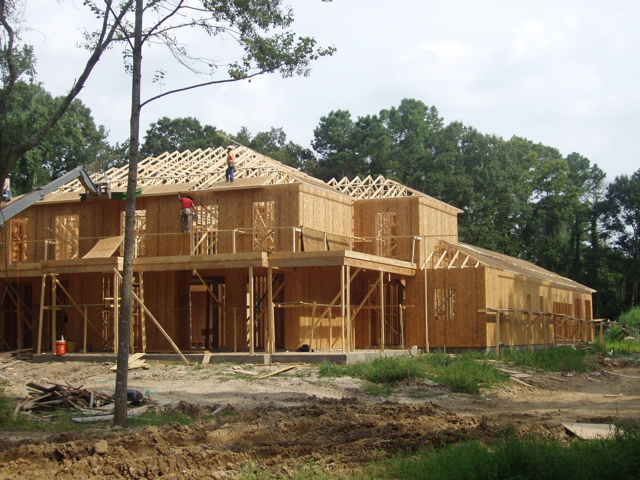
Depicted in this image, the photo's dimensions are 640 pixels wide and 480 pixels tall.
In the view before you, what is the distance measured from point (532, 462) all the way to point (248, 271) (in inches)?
658

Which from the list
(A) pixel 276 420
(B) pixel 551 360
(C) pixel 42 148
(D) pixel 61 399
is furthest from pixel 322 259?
(C) pixel 42 148

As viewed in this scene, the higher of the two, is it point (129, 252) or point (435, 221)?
point (435, 221)

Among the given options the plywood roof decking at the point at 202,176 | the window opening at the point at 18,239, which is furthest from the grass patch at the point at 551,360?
the window opening at the point at 18,239

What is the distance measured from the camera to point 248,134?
66.4m

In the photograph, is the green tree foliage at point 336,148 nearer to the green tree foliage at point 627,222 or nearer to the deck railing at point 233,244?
the green tree foliage at point 627,222

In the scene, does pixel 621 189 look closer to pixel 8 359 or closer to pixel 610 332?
pixel 610 332

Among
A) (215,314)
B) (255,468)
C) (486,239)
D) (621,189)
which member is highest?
(621,189)

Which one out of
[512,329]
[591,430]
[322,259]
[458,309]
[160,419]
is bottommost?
[160,419]

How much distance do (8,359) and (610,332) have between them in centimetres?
2786

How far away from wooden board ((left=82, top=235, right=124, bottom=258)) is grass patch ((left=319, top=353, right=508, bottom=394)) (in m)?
8.67

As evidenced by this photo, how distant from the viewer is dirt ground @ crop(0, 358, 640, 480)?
388 inches

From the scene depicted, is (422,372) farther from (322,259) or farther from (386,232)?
(386,232)

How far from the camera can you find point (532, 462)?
8.66 metres

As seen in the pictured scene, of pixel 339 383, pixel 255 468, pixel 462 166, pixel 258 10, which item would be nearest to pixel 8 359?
pixel 339 383
